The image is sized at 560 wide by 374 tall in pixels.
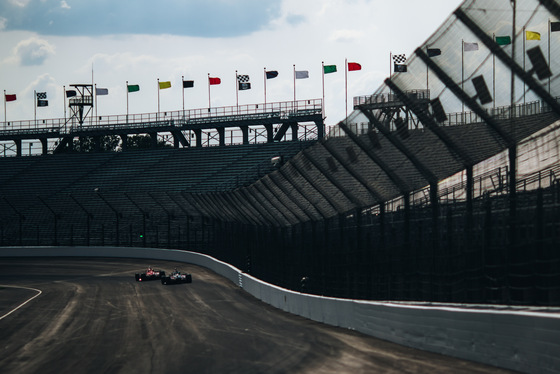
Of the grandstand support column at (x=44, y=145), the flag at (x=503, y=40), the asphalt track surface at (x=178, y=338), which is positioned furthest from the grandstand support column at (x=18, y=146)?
the flag at (x=503, y=40)

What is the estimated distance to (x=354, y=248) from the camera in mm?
16219

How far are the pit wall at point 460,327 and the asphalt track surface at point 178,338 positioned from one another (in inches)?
9.2

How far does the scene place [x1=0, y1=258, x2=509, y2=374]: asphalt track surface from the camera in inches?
518

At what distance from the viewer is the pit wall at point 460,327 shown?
410 inches

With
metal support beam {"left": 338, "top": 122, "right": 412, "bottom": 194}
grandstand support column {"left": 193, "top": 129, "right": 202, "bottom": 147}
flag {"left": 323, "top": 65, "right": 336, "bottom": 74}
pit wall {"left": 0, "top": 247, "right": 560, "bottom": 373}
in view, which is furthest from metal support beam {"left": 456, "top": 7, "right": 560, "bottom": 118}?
grandstand support column {"left": 193, "top": 129, "right": 202, "bottom": 147}

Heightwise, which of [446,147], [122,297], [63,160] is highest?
[63,160]

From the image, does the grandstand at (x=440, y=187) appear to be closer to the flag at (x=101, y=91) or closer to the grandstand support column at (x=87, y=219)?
the grandstand support column at (x=87, y=219)

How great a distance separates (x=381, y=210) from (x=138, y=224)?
4082cm

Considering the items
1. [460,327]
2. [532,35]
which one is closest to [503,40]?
[532,35]

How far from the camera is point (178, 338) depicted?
17625 millimetres

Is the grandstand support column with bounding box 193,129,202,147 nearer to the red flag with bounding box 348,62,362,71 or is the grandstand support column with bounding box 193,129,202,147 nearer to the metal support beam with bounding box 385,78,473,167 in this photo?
the red flag with bounding box 348,62,362,71

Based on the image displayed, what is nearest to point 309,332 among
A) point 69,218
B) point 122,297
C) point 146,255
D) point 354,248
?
point 354,248

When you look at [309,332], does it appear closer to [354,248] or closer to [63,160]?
[354,248]

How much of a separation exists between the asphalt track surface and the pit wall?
234 millimetres
